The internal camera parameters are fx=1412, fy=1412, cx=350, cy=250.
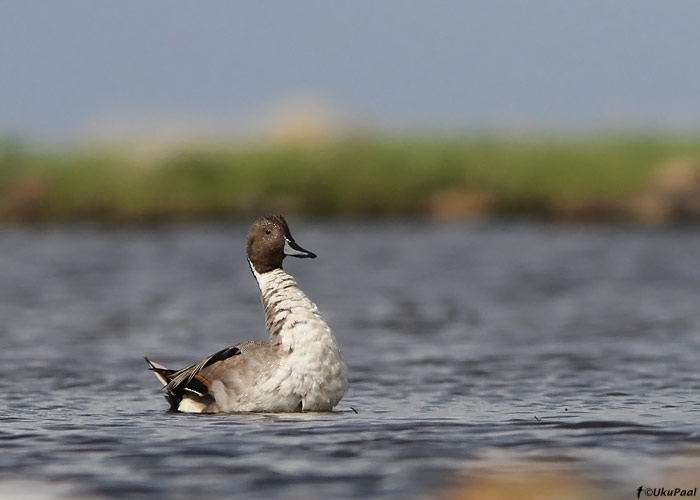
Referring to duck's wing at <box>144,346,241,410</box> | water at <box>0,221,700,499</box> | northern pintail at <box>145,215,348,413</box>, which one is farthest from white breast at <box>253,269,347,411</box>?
duck's wing at <box>144,346,241,410</box>

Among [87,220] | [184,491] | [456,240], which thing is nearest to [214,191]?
[87,220]

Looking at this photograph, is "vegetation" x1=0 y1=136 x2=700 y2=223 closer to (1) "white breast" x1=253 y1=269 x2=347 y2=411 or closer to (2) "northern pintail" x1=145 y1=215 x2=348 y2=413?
(2) "northern pintail" x1=145 y1=215 x2=348 y2=413

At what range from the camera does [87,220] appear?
33406 mm

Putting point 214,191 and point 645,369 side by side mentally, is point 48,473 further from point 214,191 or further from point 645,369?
point 214,191

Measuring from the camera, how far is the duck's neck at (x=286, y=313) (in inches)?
384

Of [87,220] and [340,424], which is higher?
[87,220]

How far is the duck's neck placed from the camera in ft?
32.0

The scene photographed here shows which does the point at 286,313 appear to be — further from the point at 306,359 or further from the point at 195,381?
the point at 195,381

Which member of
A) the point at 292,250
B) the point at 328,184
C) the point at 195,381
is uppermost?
the point at 328,184

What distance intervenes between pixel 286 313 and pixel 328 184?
2423cm

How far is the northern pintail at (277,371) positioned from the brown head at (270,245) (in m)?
0.17

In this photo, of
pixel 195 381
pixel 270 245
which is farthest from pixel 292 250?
pixel 195 381

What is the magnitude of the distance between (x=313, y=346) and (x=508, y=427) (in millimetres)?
1467

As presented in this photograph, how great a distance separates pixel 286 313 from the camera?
995 centimetres
